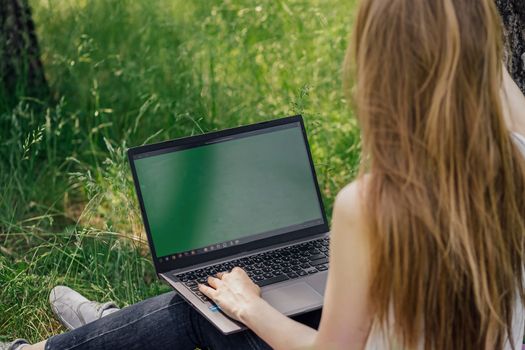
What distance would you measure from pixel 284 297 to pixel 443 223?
664mm

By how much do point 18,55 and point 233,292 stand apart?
265 centimetres

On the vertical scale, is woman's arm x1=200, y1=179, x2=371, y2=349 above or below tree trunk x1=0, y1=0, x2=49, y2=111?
below

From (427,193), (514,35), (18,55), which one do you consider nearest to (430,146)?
(427,193)

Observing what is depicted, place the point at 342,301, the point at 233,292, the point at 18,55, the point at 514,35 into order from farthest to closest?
the point at 18,55 < the point at 514,35 < the point at 233,292 < the point at 342,301

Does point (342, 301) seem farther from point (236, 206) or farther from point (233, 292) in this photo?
point (236, 206)

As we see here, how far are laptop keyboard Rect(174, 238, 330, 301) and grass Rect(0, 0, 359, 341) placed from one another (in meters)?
0.70

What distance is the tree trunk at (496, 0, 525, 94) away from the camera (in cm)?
273

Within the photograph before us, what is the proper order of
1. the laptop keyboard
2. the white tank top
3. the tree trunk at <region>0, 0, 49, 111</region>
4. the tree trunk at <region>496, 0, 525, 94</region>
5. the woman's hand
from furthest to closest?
the tree trunk at <region>0, 0, 49, 111</region>
the tree trunk at <region>496, 0, 525, 94</region>
the laptop keyboard
the woman's hand
the white tank top

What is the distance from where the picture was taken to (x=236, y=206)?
247 centimetres

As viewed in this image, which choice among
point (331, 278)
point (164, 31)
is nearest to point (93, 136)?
point (164, 31)

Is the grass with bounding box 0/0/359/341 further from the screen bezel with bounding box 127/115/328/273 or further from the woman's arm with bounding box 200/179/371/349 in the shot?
the woman's arm with bounding box 200/179/371/349

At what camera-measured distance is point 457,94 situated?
5.30 feet

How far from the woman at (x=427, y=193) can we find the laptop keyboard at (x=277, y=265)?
57cm

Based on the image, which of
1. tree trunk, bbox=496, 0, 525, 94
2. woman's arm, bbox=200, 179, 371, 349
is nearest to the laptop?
woman's arm, bbox=200, 179, 371, 349
